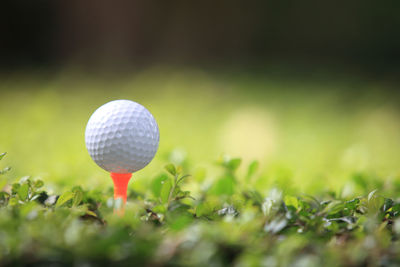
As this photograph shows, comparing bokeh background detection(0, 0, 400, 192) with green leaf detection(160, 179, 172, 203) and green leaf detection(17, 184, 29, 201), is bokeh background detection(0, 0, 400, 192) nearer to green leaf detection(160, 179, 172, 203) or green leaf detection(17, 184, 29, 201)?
green leaf detection(160, 179, 172, 203)

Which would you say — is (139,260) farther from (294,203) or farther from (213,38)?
(213,38)

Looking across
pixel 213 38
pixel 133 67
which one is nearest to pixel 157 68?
pixel 133 67

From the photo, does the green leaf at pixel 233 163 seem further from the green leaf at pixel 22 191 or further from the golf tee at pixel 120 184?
the green leaf at pixel 22 191

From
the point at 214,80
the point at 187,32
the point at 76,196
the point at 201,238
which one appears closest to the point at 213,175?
the point at 76,196

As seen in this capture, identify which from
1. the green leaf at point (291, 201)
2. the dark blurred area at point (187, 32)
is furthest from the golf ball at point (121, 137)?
the dark blurred area at point (187, 32)

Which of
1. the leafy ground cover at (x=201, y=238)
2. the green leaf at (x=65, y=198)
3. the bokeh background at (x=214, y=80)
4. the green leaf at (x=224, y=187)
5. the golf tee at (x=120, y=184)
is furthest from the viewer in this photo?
the bokeh background at (x=214, y=80)

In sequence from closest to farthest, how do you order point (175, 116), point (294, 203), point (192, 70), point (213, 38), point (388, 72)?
point (294, 203) → point (175, 116) → point (388, 72) → point (192, 70) → point (213, 38)
